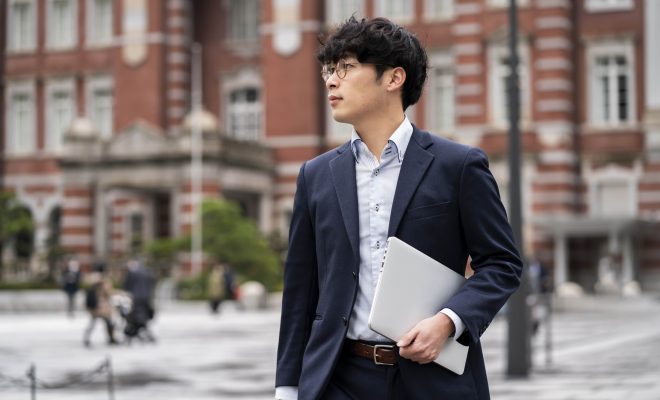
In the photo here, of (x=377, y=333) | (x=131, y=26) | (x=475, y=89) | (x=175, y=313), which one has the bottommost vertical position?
(x=175, y=313)

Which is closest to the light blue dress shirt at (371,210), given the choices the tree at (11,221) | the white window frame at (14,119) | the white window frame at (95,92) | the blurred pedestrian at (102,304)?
the blurred pedestrian at (102,304)

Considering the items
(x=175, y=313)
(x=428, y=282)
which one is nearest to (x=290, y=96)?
(x=175, y=313)

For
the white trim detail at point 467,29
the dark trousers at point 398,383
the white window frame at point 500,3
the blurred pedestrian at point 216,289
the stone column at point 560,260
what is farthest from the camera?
the white trim detail at point 467,29

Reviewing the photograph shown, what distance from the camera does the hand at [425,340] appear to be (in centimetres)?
363

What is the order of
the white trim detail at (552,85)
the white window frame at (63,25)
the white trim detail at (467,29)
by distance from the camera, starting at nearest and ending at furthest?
the white trim detail at (552,85), the white trim detail at (467,29), the white window frame at (63,25)

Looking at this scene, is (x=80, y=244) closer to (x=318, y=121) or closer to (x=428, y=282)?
(x=318, y=121)

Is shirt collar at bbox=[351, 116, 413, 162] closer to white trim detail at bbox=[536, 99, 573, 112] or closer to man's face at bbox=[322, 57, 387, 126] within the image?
man's face at bbox=[322, 57, 387, 126]

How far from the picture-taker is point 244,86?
44.0 metres

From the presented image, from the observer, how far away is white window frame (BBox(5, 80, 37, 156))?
151 feet

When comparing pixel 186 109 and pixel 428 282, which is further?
pixel 186 109

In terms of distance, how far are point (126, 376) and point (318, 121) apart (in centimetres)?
2623

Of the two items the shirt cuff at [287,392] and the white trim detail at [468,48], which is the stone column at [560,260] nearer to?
the white trim detail at [468,48]

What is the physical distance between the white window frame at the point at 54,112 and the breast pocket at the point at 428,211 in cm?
4257

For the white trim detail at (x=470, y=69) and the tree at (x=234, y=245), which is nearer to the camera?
the tree at (x=234, y=245)
